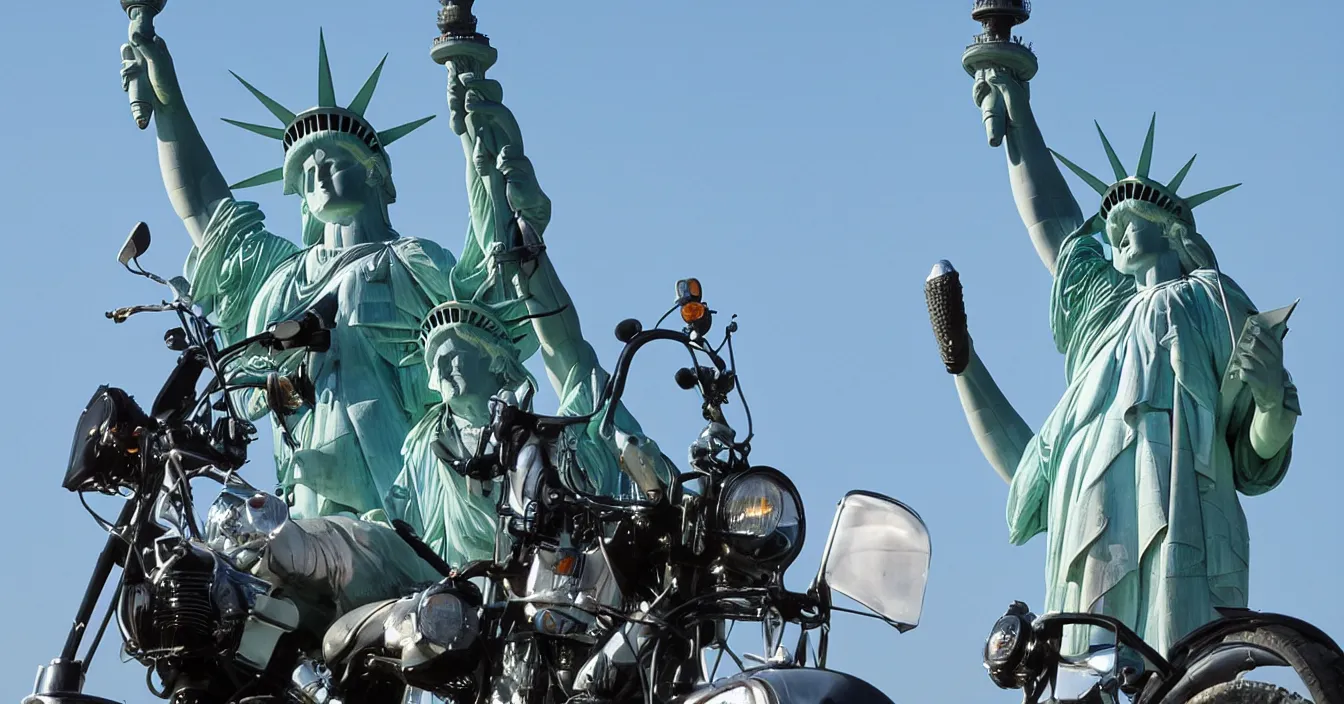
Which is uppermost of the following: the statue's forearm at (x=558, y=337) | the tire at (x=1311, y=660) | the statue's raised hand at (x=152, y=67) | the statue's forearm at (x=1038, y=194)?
the statue's raised hand at (x=152, y=67)

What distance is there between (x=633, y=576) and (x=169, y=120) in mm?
10156

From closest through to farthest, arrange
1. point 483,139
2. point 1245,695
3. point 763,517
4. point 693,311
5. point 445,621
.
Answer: point 1245,695 → point 763,517 → point 445,621 → point 693,311 → point 483,139

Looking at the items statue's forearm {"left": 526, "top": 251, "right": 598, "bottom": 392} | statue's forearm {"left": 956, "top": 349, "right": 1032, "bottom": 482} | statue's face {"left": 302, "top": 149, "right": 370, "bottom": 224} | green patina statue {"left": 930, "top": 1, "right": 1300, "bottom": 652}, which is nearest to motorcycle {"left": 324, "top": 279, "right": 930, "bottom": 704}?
green patina statue {"left": 930, "top": 1, "right": 1300, "bottom": 652}

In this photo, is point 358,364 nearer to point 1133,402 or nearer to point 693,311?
point 1133,402

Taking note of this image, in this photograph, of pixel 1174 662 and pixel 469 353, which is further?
pixel 469 353

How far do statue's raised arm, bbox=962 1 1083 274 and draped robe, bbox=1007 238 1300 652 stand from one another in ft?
2.87

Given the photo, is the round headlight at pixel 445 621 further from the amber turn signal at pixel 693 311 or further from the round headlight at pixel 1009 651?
the round headlight at pixel 1009 651

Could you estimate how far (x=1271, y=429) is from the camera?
1652cm

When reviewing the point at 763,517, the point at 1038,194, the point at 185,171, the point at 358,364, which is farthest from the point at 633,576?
the point at 185,171

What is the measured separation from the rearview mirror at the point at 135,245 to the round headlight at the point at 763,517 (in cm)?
311

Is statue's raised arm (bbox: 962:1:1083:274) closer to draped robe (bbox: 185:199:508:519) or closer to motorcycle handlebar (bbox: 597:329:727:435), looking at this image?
draped robe (bbox: 185:199:508:519)

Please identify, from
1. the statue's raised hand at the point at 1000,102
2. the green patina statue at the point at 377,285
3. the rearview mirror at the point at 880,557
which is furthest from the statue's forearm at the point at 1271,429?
the rearview mirror at the point at 880,557

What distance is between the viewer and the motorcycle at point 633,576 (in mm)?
11508

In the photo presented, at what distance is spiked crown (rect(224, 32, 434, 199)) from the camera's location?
67.2 feet
